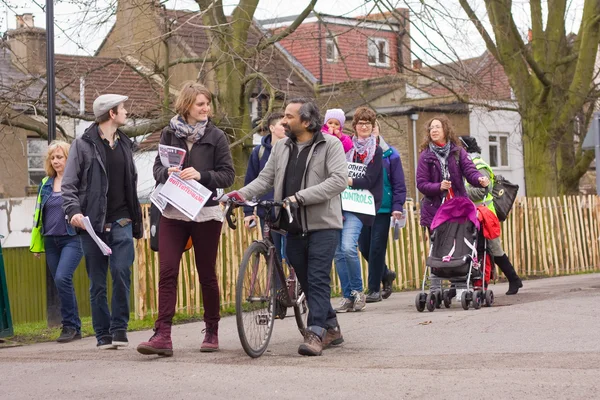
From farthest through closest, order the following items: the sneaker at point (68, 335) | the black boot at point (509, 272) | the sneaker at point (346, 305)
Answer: the black boot at point (509, 272), the sneaker at point (346, 305), the sneaker at point (68, 335)

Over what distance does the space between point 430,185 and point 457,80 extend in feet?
19.3

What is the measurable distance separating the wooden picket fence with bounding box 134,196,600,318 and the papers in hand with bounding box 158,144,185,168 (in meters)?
3.83

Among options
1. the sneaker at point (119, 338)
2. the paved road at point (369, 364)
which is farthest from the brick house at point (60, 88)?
the sneaker at point (119, 338)

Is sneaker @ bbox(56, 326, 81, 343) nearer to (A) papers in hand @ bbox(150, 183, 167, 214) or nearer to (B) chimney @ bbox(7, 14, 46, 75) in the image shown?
(A) papers in hand @ bbox(150, 183, 167, 214)

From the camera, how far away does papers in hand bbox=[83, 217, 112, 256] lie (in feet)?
28.1

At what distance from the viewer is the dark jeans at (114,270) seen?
8.98 metres

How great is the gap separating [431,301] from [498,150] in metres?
42.9

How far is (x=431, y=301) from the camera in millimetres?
11391

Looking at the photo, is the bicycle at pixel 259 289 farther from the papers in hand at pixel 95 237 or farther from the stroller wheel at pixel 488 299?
the stroller wheel at pixel 488 299

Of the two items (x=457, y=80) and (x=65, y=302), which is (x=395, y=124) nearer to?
(x=457, y=80)

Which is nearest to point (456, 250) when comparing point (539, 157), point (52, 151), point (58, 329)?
point (52, 151)

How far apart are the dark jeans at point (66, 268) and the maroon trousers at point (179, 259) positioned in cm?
242

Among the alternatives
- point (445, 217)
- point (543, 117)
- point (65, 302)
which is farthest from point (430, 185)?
point (543, 117)

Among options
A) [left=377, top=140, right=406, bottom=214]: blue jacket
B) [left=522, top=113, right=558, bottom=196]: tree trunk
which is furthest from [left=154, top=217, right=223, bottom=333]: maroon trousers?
[left=522, top=113, right=558, bottom=196]: tree trunk
